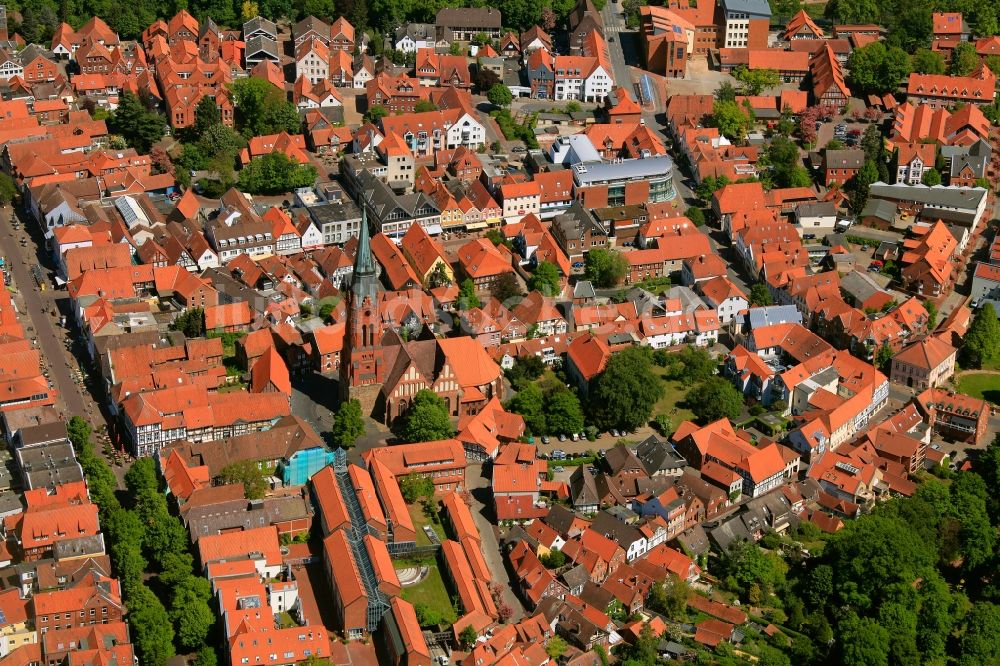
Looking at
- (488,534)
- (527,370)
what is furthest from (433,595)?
(527,370)

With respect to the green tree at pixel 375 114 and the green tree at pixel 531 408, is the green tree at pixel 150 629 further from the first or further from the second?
the green tree at pixel 375 114

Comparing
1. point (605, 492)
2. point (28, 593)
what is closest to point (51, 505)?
point (28, 593)

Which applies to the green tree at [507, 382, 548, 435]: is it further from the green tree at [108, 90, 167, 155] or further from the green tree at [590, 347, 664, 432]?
the green tree at [108, 90, 167, 155]

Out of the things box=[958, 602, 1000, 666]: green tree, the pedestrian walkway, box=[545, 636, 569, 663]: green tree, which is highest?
the pedestrian walkway

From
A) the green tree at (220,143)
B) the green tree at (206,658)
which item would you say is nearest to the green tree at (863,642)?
the green tree at (206,658)

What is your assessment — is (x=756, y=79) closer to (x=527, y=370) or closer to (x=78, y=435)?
(x=527, y=370)

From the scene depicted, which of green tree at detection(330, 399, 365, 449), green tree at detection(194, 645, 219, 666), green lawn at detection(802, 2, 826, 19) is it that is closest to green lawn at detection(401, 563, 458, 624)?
green tree at detection(194, 645, 219, 666)
